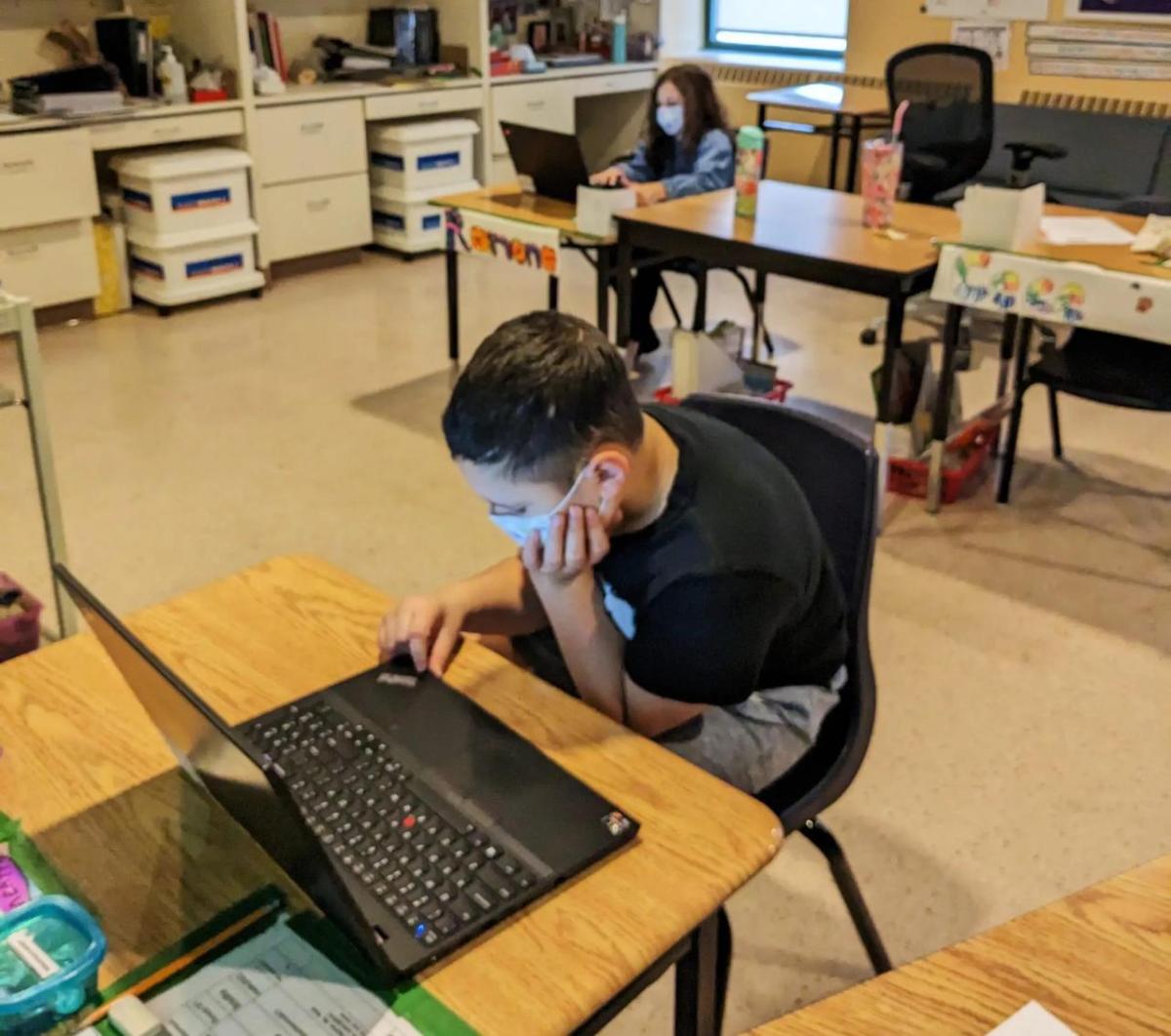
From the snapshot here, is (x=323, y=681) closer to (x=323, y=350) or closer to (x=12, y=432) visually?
(x=12, y=432)

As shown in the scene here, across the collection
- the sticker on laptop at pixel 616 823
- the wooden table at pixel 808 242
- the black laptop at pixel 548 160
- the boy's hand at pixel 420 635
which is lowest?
the sticker on laptop at pixel 616 823

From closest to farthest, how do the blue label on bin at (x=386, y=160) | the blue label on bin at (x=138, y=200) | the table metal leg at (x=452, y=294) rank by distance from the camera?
the table metal leg at (x=452, y=294) < the blue label on bin at (x=138, y=200) < the blue label on bin at (x=386, y=160)

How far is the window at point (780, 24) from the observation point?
6445 millimetres

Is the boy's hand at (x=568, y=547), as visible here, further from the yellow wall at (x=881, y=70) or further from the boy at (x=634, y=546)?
the yellow wall at (x=881, y=70)

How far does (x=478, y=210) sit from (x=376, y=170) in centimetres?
201

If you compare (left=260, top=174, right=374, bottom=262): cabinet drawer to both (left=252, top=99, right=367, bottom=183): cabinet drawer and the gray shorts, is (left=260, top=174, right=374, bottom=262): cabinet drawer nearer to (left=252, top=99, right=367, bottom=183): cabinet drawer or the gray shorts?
(left=252, top=99, right=367, bottom=183): cabinet drawer

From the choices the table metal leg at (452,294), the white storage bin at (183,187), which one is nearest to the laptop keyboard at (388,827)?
the table metal leg at (452,294)

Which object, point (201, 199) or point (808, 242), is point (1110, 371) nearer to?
point (808, 242)

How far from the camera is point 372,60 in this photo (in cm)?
559

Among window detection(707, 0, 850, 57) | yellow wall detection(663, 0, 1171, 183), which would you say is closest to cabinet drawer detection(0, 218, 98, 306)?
yellow wall detection(663, 0, 1171, 183)

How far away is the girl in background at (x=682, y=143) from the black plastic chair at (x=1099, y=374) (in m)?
1.17

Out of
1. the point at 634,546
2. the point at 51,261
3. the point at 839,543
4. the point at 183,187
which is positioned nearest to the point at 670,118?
the point at 183,187

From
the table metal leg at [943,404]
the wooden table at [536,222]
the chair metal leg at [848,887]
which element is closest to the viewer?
the chair metal leg at [848,887]

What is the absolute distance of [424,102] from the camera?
18.0 feet
